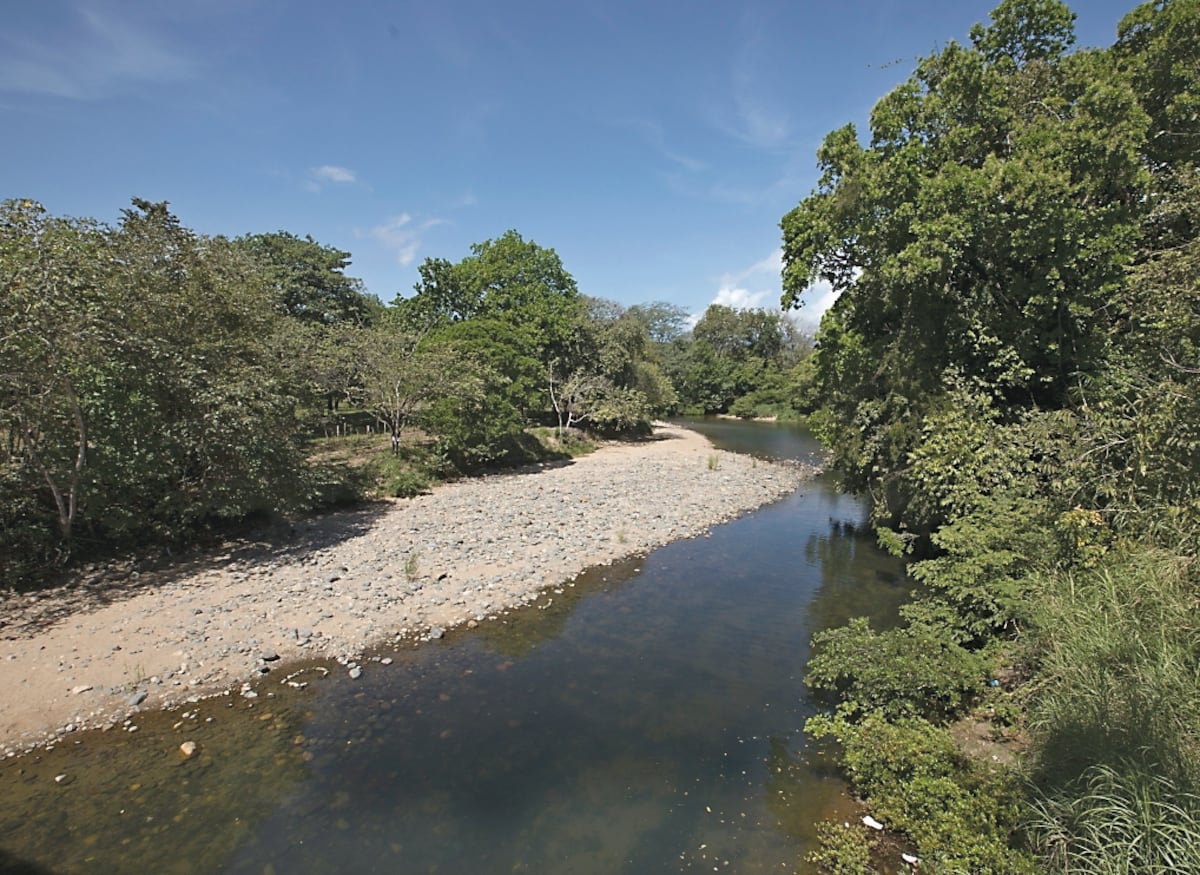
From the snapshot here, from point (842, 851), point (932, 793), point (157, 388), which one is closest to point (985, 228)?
point (932, 793)

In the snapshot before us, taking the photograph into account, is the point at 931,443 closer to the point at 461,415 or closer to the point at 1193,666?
the point at 1193,666

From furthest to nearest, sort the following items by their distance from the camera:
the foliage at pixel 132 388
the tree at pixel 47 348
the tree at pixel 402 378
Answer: the tree at pixel 402 378 < the foliage at pixel 132 388 < the tree at pixel 47 348

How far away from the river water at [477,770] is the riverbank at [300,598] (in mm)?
751

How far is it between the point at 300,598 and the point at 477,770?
261 inches

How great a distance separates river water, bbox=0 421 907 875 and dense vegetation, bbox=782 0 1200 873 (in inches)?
50.7

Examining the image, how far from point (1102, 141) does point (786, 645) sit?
456 inches

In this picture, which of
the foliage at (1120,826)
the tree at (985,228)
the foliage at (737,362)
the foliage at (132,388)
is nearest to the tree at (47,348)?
the foliage at (132,388)

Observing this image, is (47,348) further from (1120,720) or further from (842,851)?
(1120,720)

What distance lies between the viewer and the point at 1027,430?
37.4 ft

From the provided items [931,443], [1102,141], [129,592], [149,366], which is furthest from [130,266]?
[1102,141]

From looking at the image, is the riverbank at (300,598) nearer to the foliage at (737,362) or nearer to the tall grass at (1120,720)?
the tall grass at (1120,720)

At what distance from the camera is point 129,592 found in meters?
11.9

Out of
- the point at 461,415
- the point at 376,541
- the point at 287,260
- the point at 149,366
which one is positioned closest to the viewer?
the point at 149,366

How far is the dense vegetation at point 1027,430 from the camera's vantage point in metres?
5.77
